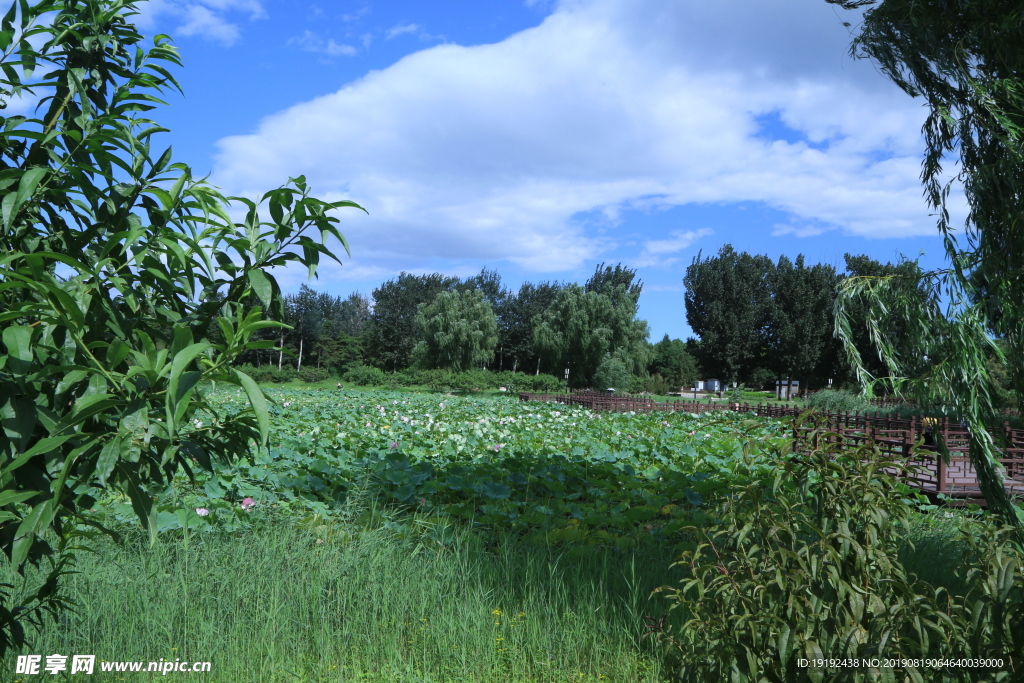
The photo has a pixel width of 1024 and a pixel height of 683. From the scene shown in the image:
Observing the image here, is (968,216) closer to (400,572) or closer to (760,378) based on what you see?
(400,572)

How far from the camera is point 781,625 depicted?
1.85 metres

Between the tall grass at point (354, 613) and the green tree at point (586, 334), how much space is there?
3093 centimetres

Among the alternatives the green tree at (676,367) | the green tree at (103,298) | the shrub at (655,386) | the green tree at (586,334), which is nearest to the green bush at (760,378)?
the green tree at (676,367)

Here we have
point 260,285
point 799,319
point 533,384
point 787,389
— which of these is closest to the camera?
point 260,285

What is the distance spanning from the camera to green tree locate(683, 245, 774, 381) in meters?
42.7

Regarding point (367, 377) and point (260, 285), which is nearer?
point (260, 285)

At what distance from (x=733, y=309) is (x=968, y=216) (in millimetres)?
39149

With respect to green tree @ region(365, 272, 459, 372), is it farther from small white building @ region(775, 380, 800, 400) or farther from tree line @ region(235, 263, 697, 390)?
small white building @ region(775, 380, 800, 400)

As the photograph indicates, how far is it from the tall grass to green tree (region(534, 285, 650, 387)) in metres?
30.9

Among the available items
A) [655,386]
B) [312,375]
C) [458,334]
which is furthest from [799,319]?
[312,375]

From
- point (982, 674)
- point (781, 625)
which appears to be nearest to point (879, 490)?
point (781, 625)

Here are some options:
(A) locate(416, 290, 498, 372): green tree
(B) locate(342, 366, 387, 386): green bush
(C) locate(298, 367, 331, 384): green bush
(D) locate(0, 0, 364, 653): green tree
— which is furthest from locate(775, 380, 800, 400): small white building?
(D) locate(0, 0, 364, 653): green tree

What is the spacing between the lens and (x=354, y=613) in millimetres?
3523

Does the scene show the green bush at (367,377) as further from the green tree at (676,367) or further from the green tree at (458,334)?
the green tree at (676,367)
